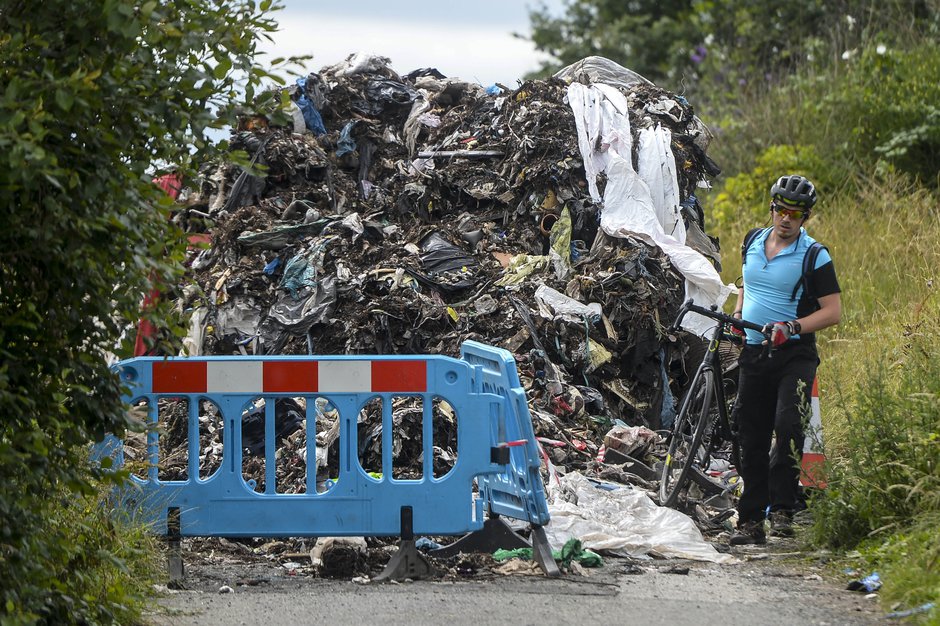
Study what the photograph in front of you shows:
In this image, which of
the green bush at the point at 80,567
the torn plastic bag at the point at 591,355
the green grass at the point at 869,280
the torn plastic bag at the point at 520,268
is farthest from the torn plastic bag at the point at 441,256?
the green bush at the point at 80,567

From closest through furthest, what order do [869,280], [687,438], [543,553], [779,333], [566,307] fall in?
[543,553], [779,333], [687,438], [566,307], [869,280]

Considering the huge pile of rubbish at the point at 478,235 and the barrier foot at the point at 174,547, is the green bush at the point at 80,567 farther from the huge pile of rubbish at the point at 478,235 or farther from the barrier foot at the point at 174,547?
the huge pile of rubbish at the point at 478,235

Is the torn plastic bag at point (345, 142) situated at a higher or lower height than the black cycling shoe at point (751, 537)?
higher

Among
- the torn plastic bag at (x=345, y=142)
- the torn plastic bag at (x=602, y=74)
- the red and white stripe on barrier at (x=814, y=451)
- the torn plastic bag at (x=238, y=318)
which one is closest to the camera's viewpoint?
the red and white stripe on barrier at (x=814, y=451)

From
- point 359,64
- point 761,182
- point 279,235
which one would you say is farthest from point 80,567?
point 761,182

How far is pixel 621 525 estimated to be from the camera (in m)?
7.57

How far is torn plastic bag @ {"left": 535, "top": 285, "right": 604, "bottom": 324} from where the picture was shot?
10867 millimetres

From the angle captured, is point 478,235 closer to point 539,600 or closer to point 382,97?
point 382,97

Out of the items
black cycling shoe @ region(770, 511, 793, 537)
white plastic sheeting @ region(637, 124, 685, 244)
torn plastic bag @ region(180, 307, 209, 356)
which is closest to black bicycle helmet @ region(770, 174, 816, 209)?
black cycling shoe @ region(770, 511, 793, 537)

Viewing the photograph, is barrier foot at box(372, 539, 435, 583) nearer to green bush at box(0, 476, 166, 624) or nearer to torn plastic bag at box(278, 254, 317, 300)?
green bush at box(0, 476, 166, 624)

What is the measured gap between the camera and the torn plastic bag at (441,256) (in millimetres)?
11562

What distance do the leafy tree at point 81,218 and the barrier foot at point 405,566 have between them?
74.8 inches

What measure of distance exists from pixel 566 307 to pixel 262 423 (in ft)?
9.43

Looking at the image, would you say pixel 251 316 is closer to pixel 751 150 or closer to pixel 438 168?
pixel 438 168
